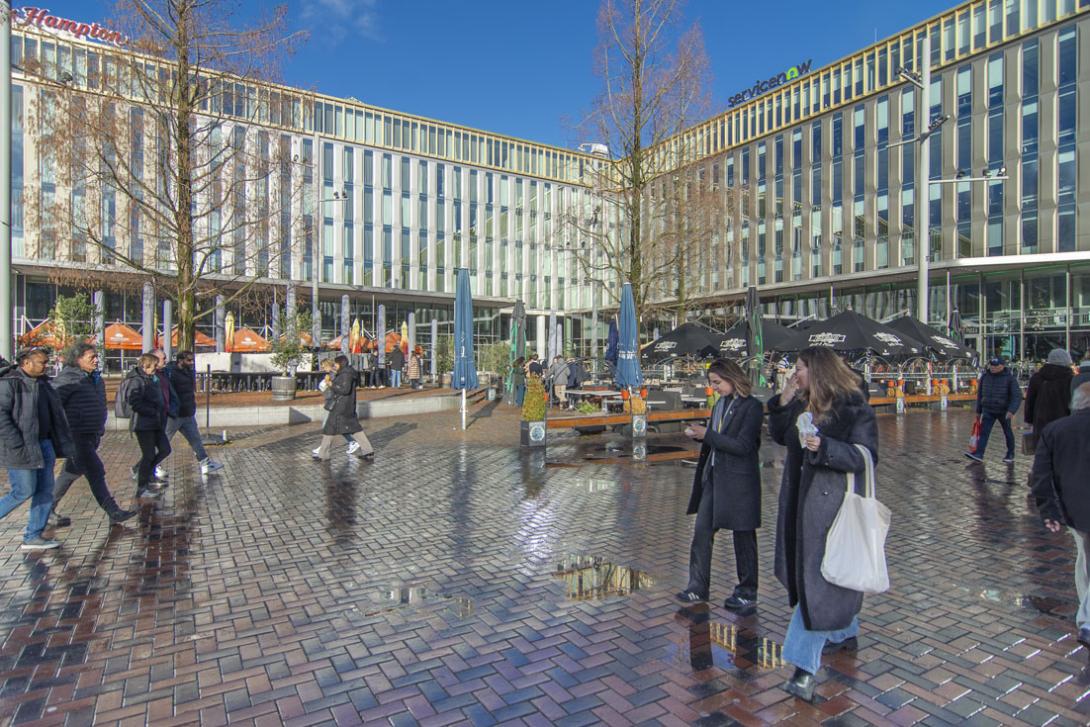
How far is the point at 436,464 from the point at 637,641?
21.4ft

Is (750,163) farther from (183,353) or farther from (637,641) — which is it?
(637,641)

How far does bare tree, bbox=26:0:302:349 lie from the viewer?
11.8 m

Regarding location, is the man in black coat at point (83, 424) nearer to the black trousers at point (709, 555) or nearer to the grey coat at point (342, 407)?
the grey coat at point (342, 407)

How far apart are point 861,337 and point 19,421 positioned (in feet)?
54.0

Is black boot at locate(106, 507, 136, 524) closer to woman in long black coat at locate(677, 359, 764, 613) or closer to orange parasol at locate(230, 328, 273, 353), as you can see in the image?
woman in long black coat at locate(677, 359, 764, 613)

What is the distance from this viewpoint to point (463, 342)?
46.7 feet

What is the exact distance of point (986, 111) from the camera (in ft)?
119

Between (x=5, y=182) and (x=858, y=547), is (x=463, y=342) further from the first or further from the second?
(x=858, y=547)

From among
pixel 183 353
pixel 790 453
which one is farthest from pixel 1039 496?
pixel 183 353

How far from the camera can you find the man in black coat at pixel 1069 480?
12.2 feet

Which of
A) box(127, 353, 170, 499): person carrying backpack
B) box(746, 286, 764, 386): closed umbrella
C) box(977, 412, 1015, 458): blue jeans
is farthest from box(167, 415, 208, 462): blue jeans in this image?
box(977, 412, 1015, 458): blue jeans

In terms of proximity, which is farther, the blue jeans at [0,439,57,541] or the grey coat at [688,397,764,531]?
the blue jeans at [0,439,57,541]

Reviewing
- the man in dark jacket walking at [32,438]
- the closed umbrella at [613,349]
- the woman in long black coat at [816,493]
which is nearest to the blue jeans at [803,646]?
the woman in long black coat at [816,493]

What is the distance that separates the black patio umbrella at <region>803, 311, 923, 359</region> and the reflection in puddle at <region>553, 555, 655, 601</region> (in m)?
13.1
